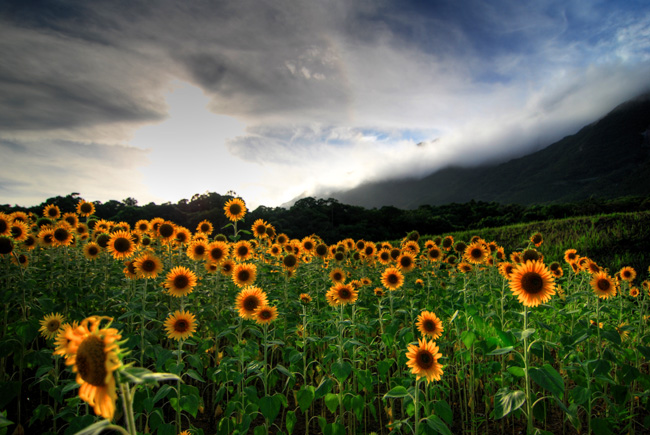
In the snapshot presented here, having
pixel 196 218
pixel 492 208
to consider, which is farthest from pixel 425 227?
pixel 196 218

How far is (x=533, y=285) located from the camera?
2.78 metres

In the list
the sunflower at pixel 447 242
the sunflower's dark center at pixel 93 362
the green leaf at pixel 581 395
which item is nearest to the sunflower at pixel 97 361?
the sunflower's dark center at pixel 93 362

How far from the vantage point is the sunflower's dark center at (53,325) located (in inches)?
141

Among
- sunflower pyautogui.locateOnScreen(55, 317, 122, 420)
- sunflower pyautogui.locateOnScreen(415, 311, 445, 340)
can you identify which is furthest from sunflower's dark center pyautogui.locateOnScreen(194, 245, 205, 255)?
sunflower pyautogui.locateOnScreen(55, 317, 122, 420)

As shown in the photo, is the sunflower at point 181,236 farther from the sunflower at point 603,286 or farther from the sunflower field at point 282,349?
the sunflower at point 603,286

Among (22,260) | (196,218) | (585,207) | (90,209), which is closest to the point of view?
(22,260)

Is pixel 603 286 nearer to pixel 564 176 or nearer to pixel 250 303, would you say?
pixel 250 303

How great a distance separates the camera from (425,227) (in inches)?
865

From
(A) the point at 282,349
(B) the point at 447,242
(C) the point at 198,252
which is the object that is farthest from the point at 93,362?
(B) the point at 447,242

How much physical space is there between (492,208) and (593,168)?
11959 centimetres

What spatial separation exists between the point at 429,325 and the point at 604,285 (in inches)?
94.2

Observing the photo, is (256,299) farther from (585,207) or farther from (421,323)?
(585,207)

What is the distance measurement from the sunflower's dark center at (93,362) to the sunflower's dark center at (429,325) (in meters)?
2.83

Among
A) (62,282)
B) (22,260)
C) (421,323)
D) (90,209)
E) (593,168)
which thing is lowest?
(421,323)
